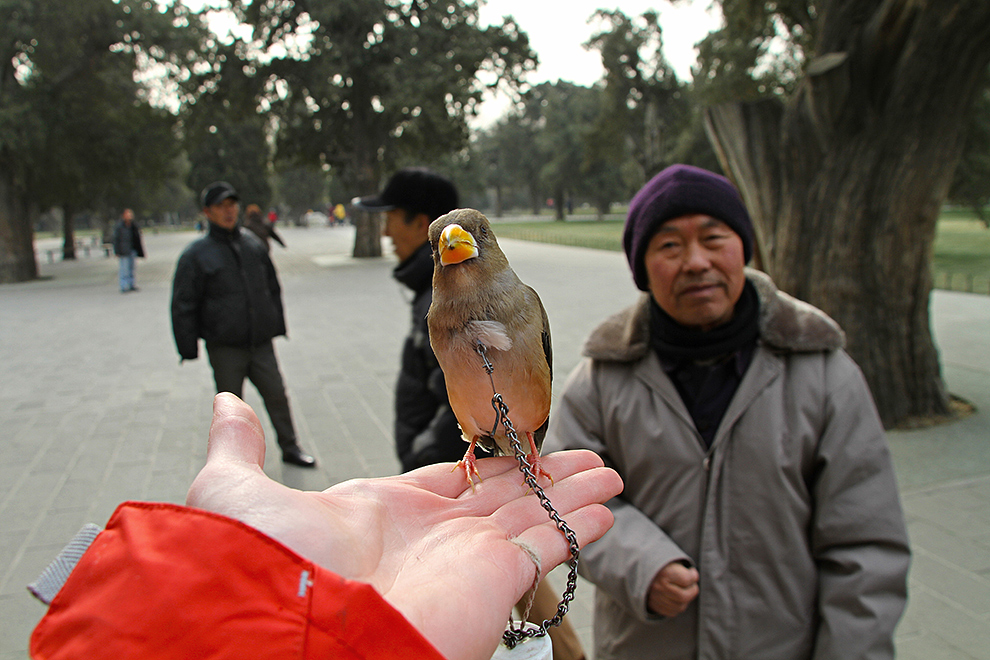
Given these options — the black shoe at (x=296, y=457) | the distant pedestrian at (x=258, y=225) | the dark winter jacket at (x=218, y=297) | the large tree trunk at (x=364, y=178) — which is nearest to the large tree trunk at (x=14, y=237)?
the large tree trunk at (x=364, y=178)

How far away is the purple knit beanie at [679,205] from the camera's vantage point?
2.81 meters

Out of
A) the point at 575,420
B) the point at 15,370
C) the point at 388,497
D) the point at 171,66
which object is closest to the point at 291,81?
the point at 171,66

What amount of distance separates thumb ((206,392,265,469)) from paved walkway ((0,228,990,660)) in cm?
371

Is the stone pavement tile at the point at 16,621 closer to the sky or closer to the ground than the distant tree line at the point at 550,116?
closer to the ground

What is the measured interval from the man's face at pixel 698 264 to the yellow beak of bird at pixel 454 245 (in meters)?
2.00

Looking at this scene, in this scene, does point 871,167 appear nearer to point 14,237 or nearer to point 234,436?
point 234,436

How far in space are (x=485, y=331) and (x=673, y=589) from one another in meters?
2.10

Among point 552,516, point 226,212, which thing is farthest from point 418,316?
point 226,212

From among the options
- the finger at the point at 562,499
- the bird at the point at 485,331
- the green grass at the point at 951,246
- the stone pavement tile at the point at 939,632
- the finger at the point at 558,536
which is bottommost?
the stone pavement tile at the point at 939,632

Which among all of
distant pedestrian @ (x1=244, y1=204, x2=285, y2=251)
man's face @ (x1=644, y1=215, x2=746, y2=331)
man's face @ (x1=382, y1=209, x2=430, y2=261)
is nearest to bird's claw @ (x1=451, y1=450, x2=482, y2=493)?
man's face @ (x1=382, y1=209, x2=430, y2=261)

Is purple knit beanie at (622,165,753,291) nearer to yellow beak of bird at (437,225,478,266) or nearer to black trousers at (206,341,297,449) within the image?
yellow beak of bird at (437,225,478,266)

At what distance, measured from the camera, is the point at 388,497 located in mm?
1420

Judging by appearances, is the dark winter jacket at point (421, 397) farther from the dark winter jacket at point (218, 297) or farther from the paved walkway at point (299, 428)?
the dark winter jacket at point (218, 297)

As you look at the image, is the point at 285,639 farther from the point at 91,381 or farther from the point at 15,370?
the point at 15,370
